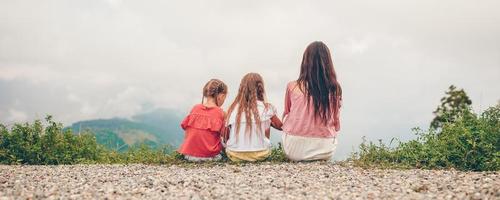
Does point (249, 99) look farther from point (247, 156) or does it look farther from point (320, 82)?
point (320, 82)

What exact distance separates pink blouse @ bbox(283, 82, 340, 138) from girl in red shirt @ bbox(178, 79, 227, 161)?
158cm

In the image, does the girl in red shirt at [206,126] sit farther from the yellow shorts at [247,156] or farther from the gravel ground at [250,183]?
the gravel ground at [250,183]

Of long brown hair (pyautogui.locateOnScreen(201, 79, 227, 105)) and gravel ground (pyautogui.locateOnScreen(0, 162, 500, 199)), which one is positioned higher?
long brown hair (pyautogui.locateOnScreen(201, 79, 227, 105))

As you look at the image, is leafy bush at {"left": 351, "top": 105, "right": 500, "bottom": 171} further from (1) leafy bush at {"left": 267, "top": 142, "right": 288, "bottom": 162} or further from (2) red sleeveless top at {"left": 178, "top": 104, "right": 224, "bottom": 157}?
(2) red sleeveless top at {"left": 178, "top": 104, "right": 224, "bottom": 157}

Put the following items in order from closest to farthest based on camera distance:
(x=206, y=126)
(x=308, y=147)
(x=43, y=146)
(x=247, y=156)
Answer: (x=308, y=147)
(x=247, y=156)
(x=206, y=126)
(x=43, y=146)

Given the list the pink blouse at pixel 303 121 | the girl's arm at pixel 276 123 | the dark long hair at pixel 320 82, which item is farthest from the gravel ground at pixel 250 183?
the girl's arm at pixel 276 123

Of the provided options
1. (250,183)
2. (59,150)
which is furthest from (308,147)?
(59,150)

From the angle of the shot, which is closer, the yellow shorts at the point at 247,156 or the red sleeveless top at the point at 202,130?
the yellow shorts at the point at 247,156

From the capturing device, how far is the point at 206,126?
40.2 ft

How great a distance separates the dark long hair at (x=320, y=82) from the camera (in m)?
11.8

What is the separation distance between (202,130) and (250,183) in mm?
3742

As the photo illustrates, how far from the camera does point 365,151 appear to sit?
12.9 meters

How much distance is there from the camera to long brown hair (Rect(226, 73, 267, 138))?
11977 mm

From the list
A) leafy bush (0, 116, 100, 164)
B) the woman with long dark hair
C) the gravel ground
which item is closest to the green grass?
leafy bush (0, 116, 100, 164)
